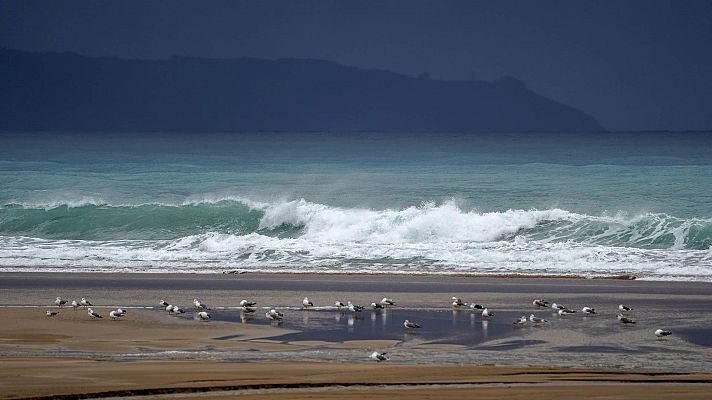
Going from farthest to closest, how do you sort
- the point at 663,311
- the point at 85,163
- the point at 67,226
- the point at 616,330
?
the point at 85,163 < the point at 67,226 < the point at 663,311 < the point at 616,330

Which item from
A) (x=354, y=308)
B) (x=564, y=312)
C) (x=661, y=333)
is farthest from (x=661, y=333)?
(x=354, y=308)

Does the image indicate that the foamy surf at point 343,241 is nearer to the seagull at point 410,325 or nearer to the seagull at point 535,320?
the seagull at point 535,320

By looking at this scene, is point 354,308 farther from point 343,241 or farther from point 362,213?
point 362,213

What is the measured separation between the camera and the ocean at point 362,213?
1927 centimetres

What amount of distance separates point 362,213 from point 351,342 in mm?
13936

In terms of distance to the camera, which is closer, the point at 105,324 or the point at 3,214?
the point at 105,324

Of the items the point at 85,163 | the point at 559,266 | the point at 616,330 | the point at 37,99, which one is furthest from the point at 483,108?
the point at 616,330

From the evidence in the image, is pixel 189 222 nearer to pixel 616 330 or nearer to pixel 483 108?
pixel 616 330

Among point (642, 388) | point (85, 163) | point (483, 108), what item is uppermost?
point (483, 108)

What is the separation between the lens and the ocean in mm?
19266

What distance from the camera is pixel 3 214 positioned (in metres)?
27.8

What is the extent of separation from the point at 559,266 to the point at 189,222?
35.6 feet

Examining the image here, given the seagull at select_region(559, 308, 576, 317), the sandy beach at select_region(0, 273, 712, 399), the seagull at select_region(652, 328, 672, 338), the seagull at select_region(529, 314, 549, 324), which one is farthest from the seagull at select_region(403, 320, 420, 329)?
the seagull at select_region(652, 328, 672, 338)

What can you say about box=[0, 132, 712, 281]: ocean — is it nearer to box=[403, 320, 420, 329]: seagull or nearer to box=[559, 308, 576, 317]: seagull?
box=[559, 308, 576, 317]: seagull
